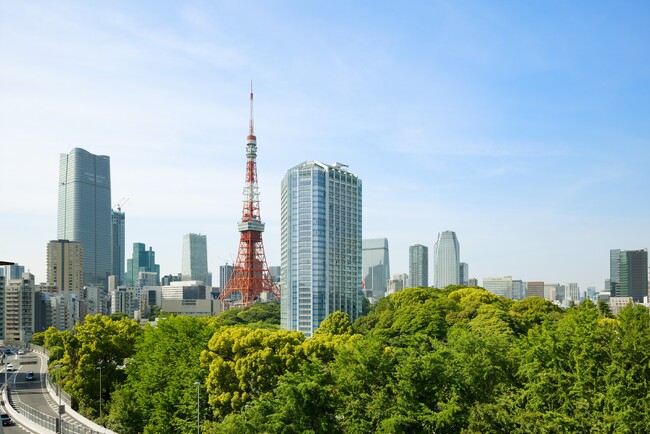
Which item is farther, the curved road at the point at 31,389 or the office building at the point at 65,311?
the office building at the point at 65,311

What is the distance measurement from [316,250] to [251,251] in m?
54.5

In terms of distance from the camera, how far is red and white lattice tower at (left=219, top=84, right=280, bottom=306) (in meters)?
170

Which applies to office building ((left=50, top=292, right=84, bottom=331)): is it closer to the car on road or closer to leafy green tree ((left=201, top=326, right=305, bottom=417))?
the car on road

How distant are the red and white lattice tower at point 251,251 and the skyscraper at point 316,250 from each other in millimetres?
40946

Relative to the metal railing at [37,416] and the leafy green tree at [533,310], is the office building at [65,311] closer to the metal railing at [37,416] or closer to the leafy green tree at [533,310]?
the metal railing at [37,416]

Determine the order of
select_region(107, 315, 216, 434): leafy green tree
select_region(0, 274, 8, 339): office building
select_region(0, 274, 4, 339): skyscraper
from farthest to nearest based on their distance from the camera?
select_region(0, 274, 8, 339): office building
select_region(0, 274, 4, 339): skyscraper
select_region(107, 315, 216, 434): leafy green tree

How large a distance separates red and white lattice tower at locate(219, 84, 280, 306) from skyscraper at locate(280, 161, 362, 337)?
4095 centimetres

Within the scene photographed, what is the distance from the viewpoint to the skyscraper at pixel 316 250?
122750mm

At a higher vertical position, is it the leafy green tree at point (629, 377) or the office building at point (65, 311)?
the leafy green tree at point (629, 377)

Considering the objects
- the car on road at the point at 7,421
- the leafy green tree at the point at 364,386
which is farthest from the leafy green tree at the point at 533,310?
the car on road at the point at 7,421

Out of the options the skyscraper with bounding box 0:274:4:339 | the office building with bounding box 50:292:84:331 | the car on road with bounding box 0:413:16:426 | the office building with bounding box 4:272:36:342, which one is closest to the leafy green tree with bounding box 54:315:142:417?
the car on road with bounding box 0:413:16:426

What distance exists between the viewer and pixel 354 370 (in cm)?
3328

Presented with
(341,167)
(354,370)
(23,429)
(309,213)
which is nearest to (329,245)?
(309,213)

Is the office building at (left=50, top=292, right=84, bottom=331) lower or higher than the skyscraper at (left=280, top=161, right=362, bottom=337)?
lower
